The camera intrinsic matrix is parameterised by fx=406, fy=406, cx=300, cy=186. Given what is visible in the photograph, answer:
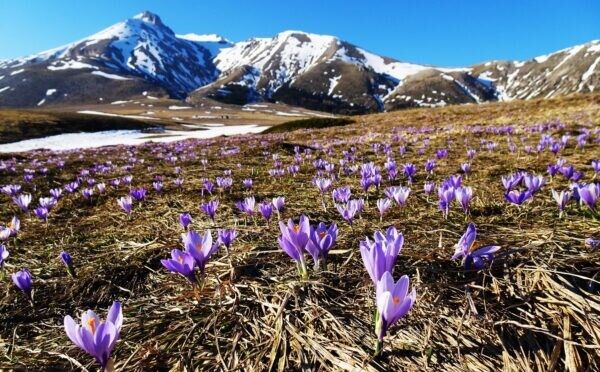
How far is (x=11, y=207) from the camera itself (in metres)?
5.91

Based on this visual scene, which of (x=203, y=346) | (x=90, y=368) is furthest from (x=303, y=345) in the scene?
(x=90, y=368)

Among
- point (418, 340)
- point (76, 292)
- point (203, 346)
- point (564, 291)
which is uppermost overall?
point (564, 291)

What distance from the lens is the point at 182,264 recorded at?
6.56ft

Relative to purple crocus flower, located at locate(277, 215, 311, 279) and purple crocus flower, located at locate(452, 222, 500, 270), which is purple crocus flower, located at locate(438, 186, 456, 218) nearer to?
purple crocus flower, located at locate(452, 222, 500, 270)

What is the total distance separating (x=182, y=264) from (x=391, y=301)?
1.09 meters

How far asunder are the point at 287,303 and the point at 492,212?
2315 mm

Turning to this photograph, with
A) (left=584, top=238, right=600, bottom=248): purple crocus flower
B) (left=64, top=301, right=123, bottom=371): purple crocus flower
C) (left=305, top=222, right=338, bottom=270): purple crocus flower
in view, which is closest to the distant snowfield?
(left=305, top=222, right=338, bottom=270): purple crocus flower

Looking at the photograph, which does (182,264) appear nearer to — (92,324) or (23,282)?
(92,324)

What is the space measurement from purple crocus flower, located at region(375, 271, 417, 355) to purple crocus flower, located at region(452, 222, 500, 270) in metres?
0.68

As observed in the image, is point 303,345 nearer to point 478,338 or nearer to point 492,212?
point 478,338

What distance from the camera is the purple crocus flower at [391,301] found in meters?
1.39

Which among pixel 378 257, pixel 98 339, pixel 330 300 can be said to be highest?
pixel 378 257

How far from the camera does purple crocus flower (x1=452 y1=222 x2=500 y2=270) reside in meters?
1.96

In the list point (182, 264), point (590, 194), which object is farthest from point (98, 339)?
point (590, 194)
